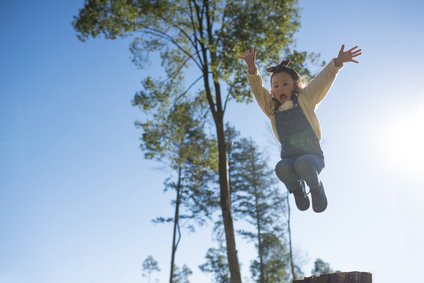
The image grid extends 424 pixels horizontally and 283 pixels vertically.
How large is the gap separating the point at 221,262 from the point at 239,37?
85.1 feet

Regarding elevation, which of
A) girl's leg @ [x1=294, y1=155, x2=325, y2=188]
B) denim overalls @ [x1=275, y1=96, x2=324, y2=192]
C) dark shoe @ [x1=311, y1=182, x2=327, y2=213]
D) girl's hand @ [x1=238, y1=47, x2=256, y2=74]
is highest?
girl's hand @ [x1=238, y1=47, x2=256, y2=74]

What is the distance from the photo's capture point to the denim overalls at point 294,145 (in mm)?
3310

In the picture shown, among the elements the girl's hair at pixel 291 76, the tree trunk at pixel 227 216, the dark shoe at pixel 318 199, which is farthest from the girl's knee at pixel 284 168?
the tree trunk at pixel 227 216

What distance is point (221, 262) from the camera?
32250 millimetres

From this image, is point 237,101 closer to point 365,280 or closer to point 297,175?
point 297,175

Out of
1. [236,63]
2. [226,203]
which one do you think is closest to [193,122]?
Answer: [236,63]

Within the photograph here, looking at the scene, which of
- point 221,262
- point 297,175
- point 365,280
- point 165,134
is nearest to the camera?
point 365,280

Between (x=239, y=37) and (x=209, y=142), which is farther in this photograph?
(x=209, y=142)

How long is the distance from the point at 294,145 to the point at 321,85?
2.17 ft

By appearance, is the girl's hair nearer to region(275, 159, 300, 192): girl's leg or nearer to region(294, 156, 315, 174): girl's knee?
region(275, 159, 300, 192): girl's leg

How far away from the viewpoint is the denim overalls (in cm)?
331

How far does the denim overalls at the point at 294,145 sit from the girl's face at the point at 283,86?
0.08 metres

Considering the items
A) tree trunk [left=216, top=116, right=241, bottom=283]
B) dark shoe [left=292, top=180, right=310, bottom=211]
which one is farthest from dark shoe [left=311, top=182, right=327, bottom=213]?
tree trunk [left=216, top=116, right=241, bottom=283]

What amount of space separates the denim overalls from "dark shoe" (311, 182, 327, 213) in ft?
0.38
